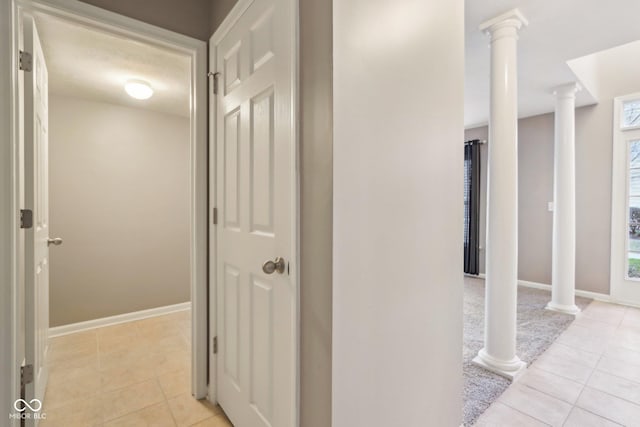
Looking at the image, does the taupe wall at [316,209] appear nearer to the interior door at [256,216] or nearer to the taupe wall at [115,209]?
the interior door at [256,216]

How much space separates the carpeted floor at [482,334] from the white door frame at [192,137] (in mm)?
1630

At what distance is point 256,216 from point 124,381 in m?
1.61

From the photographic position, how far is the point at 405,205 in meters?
1.15

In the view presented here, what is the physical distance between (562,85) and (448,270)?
3032 millimetres

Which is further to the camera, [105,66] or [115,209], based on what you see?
[115,209]

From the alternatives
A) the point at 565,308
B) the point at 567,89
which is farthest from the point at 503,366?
the point at 567,89

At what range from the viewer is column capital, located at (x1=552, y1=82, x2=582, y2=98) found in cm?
306

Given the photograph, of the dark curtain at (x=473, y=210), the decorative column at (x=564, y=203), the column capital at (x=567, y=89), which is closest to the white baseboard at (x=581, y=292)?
the dark curtain at (x=473, y=210)

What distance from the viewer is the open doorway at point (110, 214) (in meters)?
1.53

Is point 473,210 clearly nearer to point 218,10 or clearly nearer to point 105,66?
point 218,10

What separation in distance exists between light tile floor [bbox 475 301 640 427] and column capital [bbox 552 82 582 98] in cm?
237

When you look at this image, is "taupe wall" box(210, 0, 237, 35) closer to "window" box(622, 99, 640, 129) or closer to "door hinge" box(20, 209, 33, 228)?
"door hinge" box(20, 209, 33, 228)

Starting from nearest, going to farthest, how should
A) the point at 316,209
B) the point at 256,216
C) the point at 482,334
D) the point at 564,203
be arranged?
the point at 316,209 < the point at 256,216 < the point at 482,334 < the point at 564,203

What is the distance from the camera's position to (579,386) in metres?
1.94
